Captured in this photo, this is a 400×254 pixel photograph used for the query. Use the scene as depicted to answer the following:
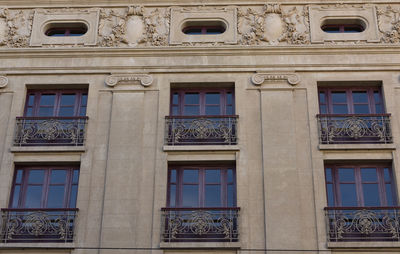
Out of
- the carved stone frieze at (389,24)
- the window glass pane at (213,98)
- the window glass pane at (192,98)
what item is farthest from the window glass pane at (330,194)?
the carved stone frieze at (389,24)

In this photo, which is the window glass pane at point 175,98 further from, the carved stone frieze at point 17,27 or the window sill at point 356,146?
the carved stone frieze at point 17,27

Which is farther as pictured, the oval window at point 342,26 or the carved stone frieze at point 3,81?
the oval window at point 342,26

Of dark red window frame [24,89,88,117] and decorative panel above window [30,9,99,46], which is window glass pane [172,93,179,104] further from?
decorative panel above window [30,9,99,46]

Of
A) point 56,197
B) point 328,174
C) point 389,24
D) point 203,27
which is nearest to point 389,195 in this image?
point 328,174

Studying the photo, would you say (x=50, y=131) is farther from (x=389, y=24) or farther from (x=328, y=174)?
(x=389, y=24)

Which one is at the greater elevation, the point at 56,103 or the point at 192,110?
the point at 56,103

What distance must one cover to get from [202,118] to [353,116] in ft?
14.9

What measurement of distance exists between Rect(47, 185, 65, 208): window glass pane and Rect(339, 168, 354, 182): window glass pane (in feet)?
26.5

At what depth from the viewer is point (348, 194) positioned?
1819 cm

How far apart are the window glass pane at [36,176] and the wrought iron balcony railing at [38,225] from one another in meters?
1.17

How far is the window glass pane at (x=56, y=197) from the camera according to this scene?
724 inches

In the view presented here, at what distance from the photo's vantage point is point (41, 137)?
1930 cm

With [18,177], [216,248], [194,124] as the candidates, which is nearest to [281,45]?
[194,124]

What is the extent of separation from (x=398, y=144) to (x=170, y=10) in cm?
863
